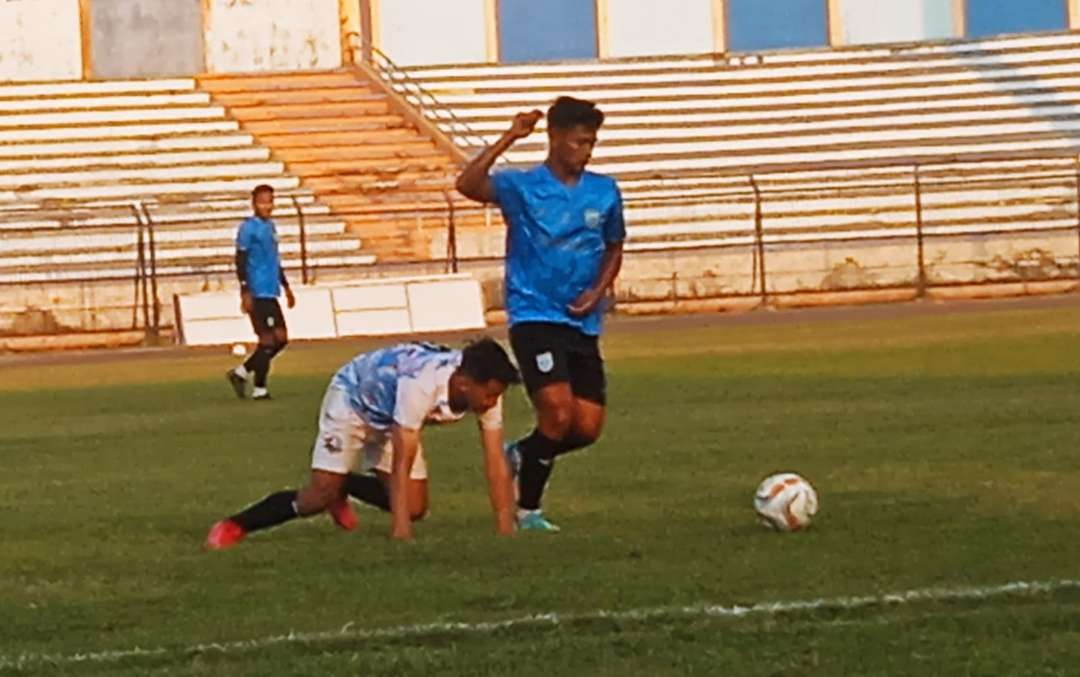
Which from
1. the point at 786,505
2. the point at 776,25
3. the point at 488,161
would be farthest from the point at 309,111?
the point at 786,505

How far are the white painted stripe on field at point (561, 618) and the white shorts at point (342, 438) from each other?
2535 millimetres

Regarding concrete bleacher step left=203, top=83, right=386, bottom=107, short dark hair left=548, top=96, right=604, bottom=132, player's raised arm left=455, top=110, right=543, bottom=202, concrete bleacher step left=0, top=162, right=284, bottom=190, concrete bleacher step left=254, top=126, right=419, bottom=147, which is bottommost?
player's raised arm left=455, top=110, right=543, bottom=202

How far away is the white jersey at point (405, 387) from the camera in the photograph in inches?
400

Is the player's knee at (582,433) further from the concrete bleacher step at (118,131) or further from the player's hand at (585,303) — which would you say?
the concrete bleacher step at (118,131)

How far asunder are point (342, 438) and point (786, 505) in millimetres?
1796

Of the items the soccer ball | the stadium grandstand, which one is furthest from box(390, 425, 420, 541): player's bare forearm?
the stadium grandstand

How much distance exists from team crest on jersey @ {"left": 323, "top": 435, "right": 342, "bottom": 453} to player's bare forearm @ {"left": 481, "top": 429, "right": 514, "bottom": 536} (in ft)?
2.00

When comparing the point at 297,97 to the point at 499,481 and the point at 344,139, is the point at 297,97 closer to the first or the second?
the point at 344,139

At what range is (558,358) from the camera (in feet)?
35.8

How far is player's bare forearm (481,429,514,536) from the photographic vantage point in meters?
10.4

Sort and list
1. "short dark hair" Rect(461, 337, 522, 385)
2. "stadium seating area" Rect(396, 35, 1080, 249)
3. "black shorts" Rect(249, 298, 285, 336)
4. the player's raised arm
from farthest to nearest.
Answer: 1. "stadium seating area" Rect(396, 35, 1080, 249)
2. "black shorts" Rect(249, 298, 285, 336)
3. the player's raised arm
4. "short dark hair" Rect(461, 337, 522, 385)

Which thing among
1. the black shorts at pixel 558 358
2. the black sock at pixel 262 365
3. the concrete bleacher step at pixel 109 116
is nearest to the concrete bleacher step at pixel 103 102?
the concrete bleacher step at pixel 109 116

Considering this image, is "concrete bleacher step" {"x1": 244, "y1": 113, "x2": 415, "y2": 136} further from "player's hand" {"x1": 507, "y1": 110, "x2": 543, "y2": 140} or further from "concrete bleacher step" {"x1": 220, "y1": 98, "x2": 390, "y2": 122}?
"player's hand" {"x1": 507, "y1": 110, "x2": 543, "y2": 140}

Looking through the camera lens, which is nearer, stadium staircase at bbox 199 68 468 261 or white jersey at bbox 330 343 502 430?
white jersey at bbox 330 343 502 430
